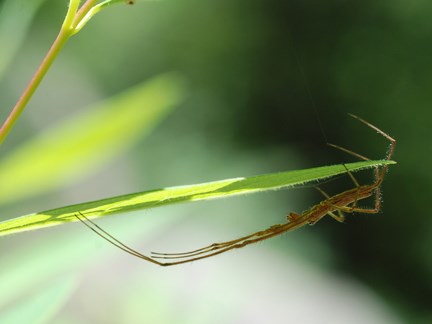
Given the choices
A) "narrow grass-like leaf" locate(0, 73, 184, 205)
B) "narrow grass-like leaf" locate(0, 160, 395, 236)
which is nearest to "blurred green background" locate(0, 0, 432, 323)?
"narrow grass-like leaf" locate(0, 73, 184, 205)

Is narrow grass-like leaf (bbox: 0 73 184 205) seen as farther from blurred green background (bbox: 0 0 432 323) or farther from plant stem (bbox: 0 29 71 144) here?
blurred green background (bbox: 0 0 432 323)

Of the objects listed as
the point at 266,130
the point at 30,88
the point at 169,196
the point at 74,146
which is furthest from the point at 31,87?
the point at 266,130

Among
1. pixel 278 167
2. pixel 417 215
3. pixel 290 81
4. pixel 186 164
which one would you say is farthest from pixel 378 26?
pixel 186 164

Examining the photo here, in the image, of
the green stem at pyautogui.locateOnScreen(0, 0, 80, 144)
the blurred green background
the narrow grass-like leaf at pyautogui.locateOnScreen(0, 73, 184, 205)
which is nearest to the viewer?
the green stem at pyautogui.locateOnScreen(0, 0, 80, 144)

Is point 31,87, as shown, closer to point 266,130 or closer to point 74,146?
point 74,146

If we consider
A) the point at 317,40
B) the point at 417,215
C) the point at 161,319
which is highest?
the point at 317,40

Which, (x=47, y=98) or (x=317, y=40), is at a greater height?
A: (x=317, y=40)

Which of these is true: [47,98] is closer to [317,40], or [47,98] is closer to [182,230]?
[182,230]
